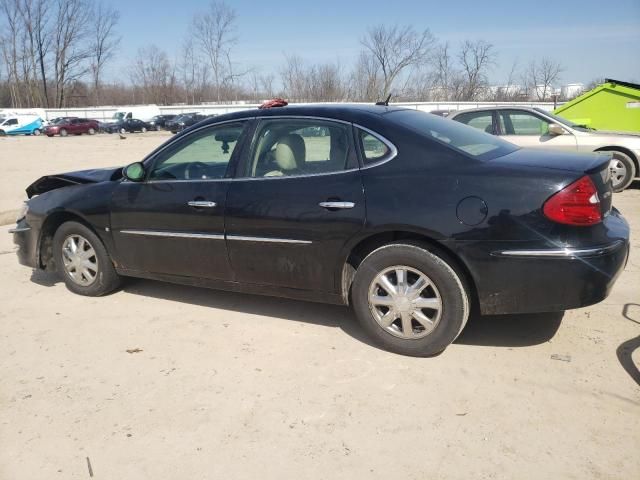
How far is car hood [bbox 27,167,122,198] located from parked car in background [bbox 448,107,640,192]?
612 cm

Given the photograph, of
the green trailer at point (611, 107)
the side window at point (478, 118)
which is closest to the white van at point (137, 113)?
the green trailer at point (611, 107)

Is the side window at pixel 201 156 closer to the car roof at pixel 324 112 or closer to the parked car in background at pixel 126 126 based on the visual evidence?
the car roof at pixel 324 112

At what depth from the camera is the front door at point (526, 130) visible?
9086 millimetres

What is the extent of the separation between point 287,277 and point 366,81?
166 ft

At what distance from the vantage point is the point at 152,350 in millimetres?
3762

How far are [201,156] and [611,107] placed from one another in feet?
35.3

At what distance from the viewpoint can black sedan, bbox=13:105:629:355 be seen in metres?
3.07

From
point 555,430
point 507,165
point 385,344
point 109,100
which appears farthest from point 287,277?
point 109,100

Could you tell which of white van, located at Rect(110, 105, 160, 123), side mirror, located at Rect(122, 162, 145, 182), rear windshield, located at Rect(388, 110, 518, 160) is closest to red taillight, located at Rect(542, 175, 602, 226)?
rear windshield, located at Rect(388, 110, 518, 160)

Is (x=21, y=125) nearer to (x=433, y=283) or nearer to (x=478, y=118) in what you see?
(x=478, y=118)

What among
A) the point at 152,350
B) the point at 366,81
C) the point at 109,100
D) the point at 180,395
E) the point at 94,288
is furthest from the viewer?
the point at 109,100

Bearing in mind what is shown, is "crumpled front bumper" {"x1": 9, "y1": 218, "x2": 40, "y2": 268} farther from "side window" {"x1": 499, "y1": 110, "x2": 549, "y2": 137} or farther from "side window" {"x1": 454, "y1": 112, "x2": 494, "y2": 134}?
"side window" {"x1": 499, "y1": 110, "x2": 549, "y2": 137}

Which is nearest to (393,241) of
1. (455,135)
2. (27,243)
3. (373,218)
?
(373,218)

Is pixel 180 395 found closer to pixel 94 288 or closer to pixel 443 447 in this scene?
pixel 443 447
